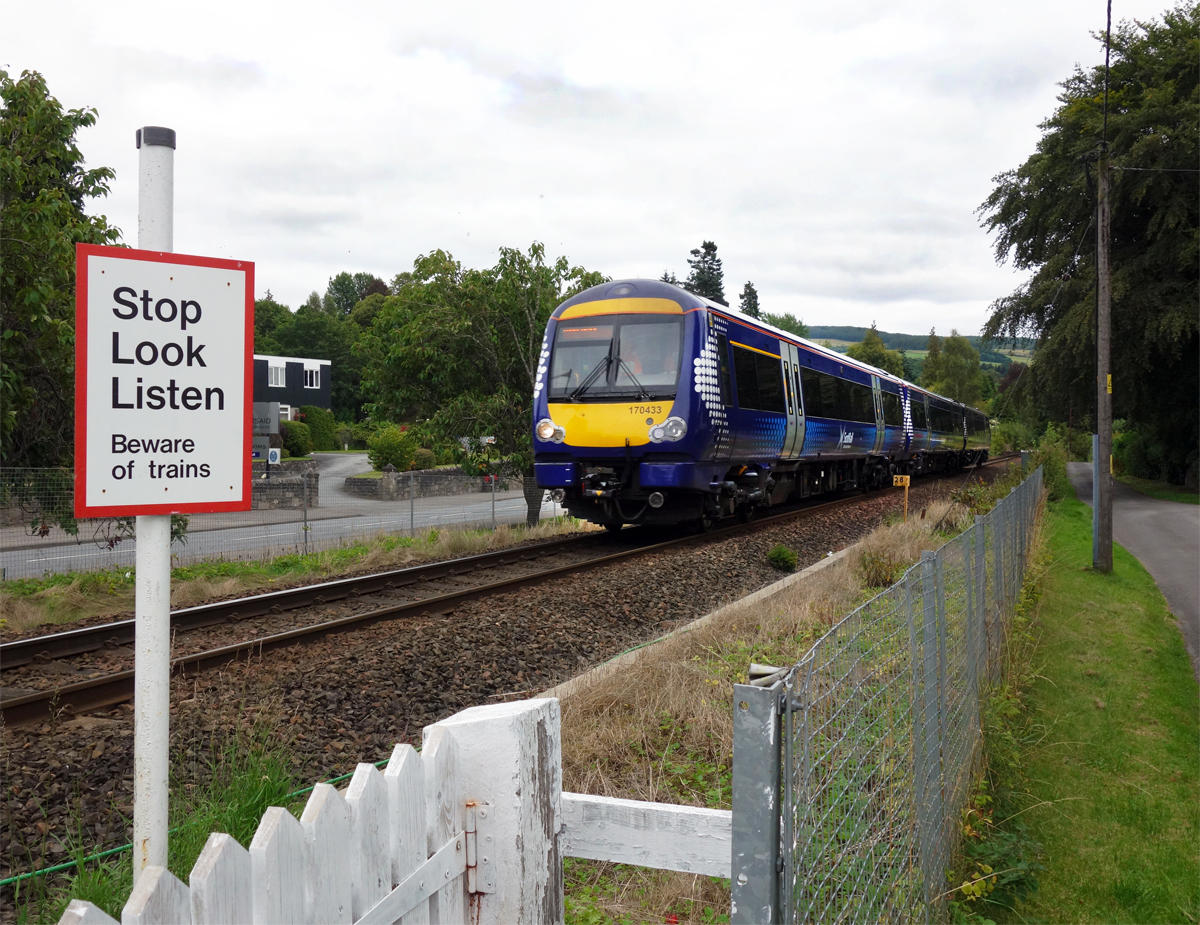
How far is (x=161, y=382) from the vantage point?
2.13 meters

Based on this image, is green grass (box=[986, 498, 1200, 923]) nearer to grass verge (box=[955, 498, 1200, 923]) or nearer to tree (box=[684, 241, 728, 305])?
grass verge (box=[955, 498, 1200, 923])

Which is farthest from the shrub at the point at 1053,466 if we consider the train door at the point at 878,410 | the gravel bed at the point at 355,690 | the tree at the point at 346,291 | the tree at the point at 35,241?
the tree at the point at 346,291

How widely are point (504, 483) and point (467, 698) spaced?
12.8 m

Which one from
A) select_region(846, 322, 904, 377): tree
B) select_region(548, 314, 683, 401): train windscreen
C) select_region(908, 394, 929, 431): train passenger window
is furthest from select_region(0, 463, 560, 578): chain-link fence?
select_region(846, 322, 904, 377): tree

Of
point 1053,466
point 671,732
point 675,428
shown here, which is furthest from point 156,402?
point 1053,466

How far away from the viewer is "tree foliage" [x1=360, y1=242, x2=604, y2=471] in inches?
704

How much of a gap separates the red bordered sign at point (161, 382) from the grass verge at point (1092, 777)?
11.9ft

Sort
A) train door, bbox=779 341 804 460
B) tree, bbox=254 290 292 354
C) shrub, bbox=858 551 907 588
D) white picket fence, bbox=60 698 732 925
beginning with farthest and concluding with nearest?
tree, bbox=254 290 292 354 < train door, bbox=779 341 804 460 < shrub, bbox=858 551 907 588 < white picket fence, bbox=60 698 732 925

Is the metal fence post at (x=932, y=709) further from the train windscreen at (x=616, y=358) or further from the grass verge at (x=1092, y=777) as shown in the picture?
the train windscreen at (x=616, y=358)

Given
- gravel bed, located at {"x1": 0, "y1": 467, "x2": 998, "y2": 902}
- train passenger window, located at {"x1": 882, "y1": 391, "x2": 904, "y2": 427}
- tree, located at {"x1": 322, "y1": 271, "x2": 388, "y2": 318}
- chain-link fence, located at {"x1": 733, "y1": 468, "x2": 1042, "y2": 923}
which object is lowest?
gravel bed, located at {"x1": 0, "y1": 467, "x2": 998, "y2": 902}

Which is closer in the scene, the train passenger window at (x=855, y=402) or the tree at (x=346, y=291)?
the train passenger window at (x=855, y=402)

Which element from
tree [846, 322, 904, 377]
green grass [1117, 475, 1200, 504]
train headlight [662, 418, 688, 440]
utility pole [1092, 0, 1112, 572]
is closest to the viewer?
train headlight [662, 418, 688, 440]

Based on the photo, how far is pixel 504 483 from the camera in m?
19.0

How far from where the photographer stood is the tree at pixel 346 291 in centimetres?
11006
